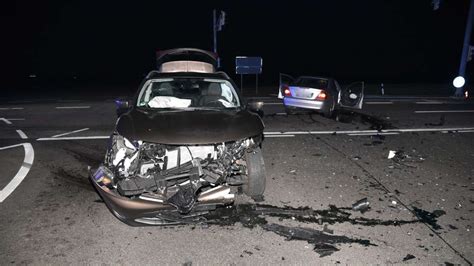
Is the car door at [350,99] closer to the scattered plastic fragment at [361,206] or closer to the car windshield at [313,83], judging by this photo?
the car windshield at [313,83]

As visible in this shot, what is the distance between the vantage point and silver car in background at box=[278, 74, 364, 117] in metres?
10.8

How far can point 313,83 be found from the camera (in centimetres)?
1135

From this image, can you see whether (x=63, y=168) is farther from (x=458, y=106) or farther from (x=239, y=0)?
(x=239, y=0)

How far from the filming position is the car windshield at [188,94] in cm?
544

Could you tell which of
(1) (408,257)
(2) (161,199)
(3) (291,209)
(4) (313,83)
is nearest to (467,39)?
(4) (313,83)

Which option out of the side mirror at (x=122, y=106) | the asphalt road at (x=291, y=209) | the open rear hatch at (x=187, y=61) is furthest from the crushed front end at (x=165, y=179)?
the open rear hatch at (x=187, y=61)

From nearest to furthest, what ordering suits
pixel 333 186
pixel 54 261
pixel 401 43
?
pixel 54 261, pixel 333 186, pixel 401 43

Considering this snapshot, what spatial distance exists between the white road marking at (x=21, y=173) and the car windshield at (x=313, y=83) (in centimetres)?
781

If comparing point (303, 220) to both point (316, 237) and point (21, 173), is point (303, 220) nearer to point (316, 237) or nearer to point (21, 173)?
point (316, 237)

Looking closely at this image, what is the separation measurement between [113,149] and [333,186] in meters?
3.37

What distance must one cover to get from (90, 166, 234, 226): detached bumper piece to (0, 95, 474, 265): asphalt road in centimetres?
27

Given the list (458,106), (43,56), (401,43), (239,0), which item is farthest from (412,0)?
(43,56)

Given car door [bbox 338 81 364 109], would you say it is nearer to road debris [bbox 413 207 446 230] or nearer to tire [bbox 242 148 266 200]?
road debris [bbox 413 207 446 230]

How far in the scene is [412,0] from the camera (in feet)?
192
